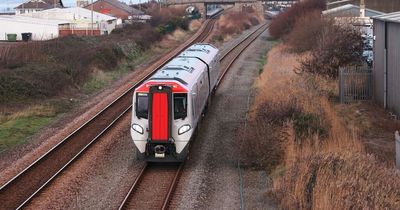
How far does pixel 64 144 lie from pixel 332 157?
8935 millimetres

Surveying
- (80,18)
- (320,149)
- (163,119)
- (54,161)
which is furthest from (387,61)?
(80,18)

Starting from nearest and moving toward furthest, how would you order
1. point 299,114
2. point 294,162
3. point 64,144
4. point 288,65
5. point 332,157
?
1. point 332,157
2. point 294,162
3. point 299,114
4. point 64,144
5. point 288,65

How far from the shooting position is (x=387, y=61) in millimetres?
21578

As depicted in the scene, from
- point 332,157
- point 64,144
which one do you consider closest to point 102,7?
point 64,144

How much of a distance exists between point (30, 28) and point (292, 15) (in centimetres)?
3593

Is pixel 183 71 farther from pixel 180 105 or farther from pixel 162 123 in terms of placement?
pixel 162 123

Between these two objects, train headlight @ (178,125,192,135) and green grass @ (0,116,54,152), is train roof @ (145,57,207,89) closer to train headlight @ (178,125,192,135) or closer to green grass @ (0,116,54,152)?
train headlight @ (178,125,192,135)

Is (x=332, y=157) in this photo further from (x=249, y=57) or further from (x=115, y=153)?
(x=249, y=57)

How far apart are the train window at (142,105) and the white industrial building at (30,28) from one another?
61530mm

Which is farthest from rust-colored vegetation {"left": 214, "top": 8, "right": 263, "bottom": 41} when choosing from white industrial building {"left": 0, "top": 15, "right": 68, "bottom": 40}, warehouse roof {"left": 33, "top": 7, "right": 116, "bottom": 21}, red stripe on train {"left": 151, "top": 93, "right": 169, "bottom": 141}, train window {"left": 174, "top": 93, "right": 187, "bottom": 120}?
red stripe on train {"left": 151, "top": 93, "right": 169, "bottom": 141}

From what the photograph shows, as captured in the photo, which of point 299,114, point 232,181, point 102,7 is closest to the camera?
point 232,181

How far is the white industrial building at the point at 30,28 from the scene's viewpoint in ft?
247

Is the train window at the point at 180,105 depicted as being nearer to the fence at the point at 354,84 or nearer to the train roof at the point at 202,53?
the train roof at the point at 202,53

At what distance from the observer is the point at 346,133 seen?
54.0 feet
